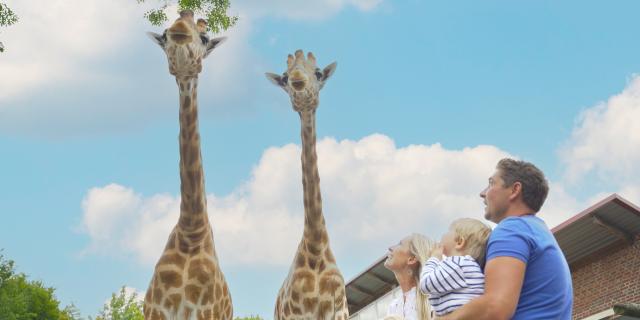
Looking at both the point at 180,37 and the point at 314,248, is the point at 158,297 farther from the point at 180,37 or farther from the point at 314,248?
the point at 180,37

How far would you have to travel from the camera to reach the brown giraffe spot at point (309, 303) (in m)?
10.2

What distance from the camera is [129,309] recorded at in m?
42.0

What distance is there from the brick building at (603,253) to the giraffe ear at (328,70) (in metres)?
8.44

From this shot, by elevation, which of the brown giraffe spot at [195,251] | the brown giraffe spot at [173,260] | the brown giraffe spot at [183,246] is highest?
the brown giraffe spot at [183,246]

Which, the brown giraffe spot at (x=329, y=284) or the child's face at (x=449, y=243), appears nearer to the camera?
the child's face at (x=449, y=243)

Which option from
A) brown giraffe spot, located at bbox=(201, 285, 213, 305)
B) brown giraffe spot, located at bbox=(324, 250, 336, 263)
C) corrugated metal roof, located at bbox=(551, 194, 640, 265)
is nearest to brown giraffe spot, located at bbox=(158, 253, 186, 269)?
brown giraffe spot, located at bbox=(201, 285, 213, 305)

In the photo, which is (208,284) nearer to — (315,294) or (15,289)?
(315,294)

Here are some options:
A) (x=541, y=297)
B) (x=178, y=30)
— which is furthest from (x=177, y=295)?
(x=541, y=297)

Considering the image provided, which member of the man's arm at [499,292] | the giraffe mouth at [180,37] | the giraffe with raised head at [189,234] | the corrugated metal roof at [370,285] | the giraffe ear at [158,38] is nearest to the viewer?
the man's arm at [499,292]

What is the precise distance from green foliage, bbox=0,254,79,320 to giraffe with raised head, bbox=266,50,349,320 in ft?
77.3

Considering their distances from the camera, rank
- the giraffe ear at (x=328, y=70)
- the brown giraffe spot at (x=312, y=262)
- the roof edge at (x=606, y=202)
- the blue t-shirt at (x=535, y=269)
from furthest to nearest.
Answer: the roof edge at (x=606, y=202), the giraffe ear at (x=328, y=70), the brown giraffe spot at (x=312, y=262), the blue t-shirt at (x=535, y=269)

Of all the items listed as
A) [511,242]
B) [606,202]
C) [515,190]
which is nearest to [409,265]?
[515,190]

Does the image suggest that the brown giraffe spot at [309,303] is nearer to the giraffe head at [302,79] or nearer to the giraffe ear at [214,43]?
the giraffe head at [302,79]

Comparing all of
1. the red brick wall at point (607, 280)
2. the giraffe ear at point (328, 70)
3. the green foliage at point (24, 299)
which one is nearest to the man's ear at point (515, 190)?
the giraffe ear at point (328, 70)
